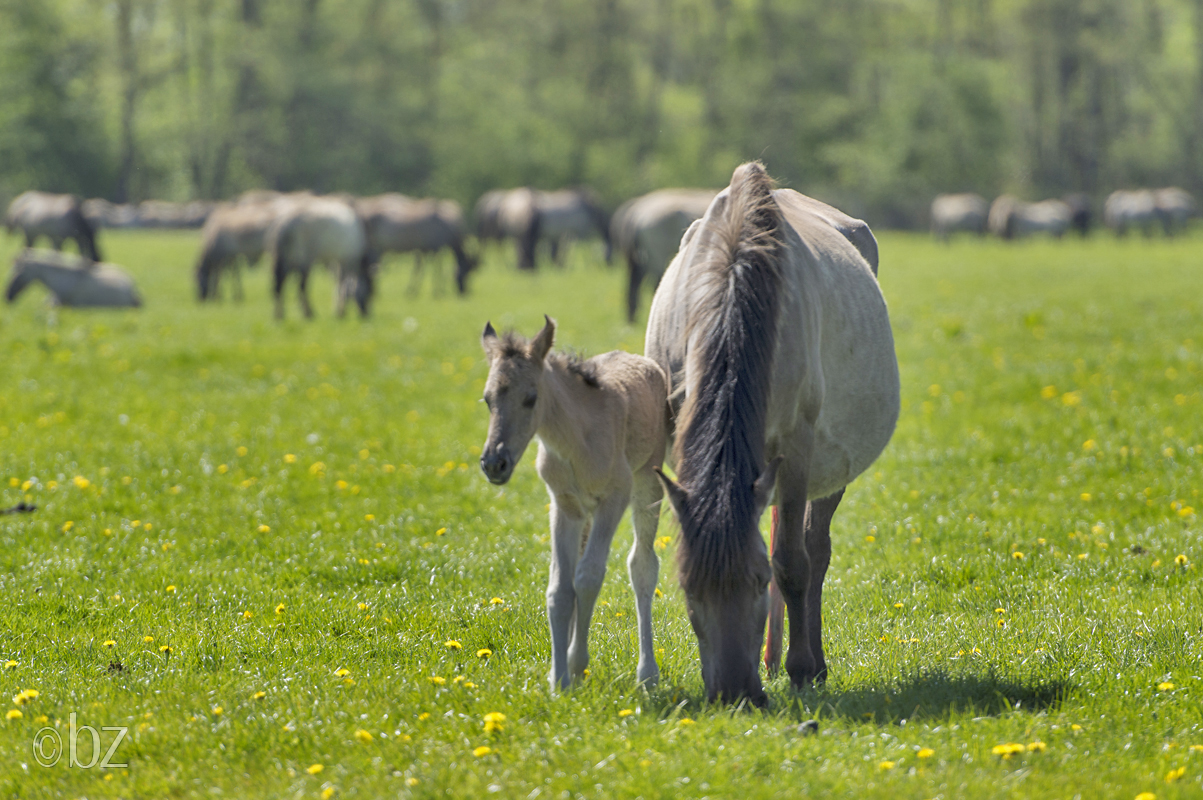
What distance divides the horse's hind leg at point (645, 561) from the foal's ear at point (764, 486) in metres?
0.97

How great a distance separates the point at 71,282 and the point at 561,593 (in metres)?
20.6

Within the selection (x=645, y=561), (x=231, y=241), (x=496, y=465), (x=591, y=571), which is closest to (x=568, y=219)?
(x=231, y=241)

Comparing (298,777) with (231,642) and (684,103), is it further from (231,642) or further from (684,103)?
(684,103)

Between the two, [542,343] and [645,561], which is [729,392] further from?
[645,561]

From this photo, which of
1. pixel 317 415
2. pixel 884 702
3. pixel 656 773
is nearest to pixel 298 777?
pixel 656 773

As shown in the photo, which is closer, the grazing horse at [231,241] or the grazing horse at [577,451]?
the grazing horse at [577,451]

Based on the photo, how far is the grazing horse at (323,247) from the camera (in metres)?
22.4

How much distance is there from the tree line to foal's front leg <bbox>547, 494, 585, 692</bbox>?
5664 cm

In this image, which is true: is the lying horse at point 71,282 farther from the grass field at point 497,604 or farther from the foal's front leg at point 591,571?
the foal's front leg at point 591,571

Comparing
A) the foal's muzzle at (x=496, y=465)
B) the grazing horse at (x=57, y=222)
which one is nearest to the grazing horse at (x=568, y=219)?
the grazing horse at (x=57, y=222)

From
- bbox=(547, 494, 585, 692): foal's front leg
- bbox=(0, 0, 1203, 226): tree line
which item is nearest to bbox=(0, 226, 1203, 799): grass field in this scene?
bbox=(547, 494, 585, 692): foal's front leg

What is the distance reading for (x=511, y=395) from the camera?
4336 millimetres

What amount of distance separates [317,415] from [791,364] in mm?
7600

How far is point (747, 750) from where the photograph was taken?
3.76 meters
